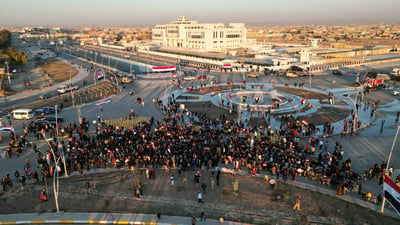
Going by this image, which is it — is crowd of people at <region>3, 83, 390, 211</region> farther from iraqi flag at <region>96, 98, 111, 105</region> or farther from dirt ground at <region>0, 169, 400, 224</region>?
iraqi flag at <region>96, 98, 111, 105</region>

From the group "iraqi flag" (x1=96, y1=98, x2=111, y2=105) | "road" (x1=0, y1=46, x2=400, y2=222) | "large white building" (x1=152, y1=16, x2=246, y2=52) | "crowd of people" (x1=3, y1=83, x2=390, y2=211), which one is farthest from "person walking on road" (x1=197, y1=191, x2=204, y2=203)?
"large white building" (x1=152, y1=16, x2=246, y2=52)

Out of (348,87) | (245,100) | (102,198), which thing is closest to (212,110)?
(245,100)

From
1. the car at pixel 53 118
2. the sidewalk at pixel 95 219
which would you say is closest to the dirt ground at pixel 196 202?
the sidewalk at pixel 95 219

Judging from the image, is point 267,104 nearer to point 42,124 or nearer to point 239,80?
point 239,80

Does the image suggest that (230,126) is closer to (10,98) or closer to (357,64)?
(10,98)

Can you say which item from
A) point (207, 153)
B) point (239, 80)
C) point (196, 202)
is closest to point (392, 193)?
point (196, 202)

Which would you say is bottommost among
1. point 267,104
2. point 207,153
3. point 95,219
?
point 95,219

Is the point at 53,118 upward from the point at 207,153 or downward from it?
upward
